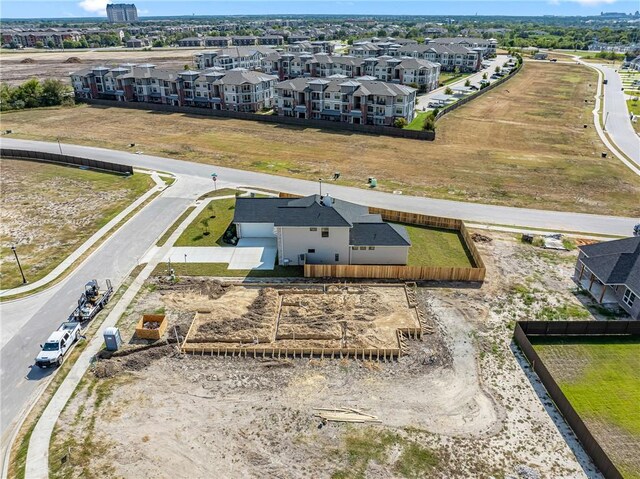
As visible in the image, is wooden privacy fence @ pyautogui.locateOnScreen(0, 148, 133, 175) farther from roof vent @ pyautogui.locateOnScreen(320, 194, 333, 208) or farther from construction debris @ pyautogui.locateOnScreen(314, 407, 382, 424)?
construction debris @ pyautogui.locateOnScreen(314, 407, 382, 424)

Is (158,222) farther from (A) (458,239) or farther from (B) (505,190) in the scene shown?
(B) (505,190)

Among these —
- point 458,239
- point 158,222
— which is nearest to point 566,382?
point 458,239

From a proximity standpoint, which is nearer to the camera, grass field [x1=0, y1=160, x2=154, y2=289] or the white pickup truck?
the white pickup truck

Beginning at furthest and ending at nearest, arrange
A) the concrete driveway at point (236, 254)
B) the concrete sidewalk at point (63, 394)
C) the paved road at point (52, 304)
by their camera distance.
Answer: the concrete driveway at point (236, 254) → the paved road at point (52, 304) → the concrete sidewalk at point (63, 394)

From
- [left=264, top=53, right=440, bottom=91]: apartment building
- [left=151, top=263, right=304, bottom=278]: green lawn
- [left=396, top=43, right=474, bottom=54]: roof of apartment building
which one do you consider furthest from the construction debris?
[left=396, top=43, right=474, bottom=54]: roof of apartment building

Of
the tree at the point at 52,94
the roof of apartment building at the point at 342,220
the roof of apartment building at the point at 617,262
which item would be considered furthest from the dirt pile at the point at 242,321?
the tree at the point at 52,94

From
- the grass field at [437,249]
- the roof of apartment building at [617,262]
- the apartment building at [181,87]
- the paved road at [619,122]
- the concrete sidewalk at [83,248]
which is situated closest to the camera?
the roof of apartment building at [617,262]

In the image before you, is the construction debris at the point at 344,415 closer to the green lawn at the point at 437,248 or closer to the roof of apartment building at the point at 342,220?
the roof of apartment building at the point at 342,220
